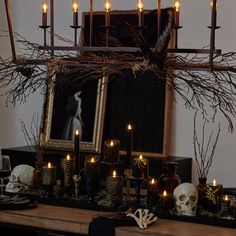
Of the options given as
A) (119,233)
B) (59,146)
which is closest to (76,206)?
(119,233)

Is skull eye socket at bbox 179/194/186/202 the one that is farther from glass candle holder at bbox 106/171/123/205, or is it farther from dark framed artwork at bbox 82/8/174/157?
dark framed artwork at bbox 82/8/174/157

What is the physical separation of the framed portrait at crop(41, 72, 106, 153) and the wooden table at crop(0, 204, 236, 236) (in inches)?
81.6

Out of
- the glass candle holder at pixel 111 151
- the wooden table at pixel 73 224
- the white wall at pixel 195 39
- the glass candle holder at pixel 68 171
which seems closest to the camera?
the wooden table at pixel 73 224

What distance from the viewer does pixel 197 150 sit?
15.7ft

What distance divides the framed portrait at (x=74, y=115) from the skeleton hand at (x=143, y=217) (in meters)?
2.36

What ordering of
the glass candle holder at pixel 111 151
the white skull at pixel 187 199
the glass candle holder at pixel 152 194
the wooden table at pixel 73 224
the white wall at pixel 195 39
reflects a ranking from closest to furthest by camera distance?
1. the wooden table at pixel 73 224
2. the white skull at pixel 187 199
3. the glass candle holder at pixel 152 194
4. the glass candle holder at pixel 111 151
5. the white wall at pixel 195 39

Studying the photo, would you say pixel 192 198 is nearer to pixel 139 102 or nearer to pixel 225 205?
pixel 225 205

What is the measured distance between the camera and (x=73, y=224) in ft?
8.70

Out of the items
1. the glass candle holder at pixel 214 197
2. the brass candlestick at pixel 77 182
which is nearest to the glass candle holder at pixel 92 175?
the brass candlestick at pixel 77 182

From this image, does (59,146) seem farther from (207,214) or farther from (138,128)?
(207,214)

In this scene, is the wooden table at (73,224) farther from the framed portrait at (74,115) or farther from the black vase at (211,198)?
the framed portrait at (74,115)

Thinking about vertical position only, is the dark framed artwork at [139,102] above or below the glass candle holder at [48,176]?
above

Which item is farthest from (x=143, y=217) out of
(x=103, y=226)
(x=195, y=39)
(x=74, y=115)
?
(x=74, y=115)

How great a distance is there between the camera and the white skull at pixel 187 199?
2.72 m
